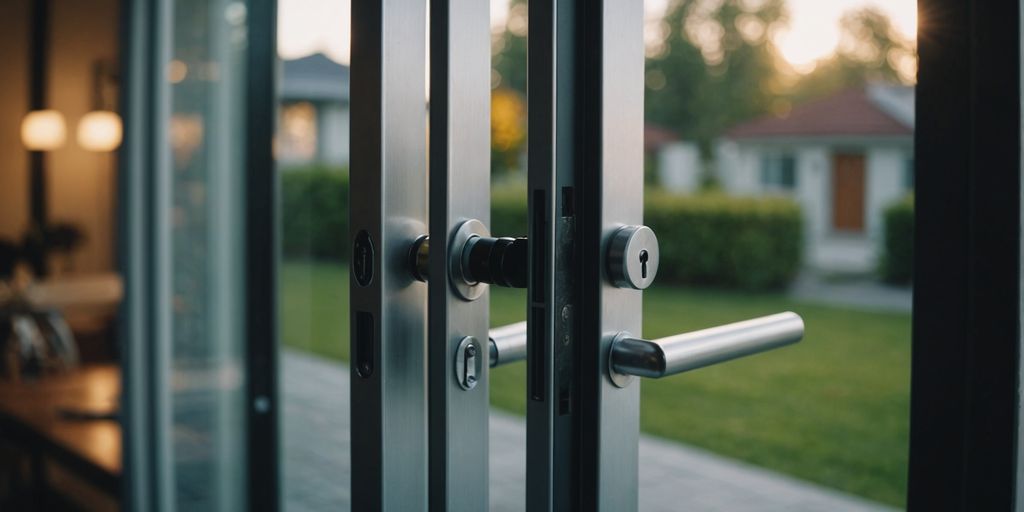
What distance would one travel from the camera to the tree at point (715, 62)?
16.4 m

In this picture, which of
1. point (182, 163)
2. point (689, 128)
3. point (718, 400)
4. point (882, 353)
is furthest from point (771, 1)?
point (182, 163)

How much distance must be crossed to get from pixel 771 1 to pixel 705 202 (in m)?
8.28

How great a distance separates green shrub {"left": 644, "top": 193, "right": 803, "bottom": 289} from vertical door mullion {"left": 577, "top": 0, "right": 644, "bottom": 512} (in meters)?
8.68

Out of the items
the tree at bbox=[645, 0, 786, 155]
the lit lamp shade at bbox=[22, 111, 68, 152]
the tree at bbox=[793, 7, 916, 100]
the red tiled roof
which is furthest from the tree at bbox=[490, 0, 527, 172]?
the lit lamp shade at bbox=[22, 111, 68, 152]

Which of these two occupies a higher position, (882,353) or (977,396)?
(977,396)

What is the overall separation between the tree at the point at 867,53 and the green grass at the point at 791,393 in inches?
261

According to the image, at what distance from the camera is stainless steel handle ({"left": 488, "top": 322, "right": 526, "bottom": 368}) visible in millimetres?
850

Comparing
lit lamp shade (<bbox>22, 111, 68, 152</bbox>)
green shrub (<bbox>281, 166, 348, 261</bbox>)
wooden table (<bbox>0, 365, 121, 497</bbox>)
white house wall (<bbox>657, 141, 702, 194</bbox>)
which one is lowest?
wooden table (<bbox>0, 365, 121, 497</bbox>)

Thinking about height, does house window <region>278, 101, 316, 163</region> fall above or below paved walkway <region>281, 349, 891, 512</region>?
above

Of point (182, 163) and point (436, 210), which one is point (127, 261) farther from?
point (436, 210)

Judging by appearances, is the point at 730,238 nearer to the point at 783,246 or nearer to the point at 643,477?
the point at 783,246

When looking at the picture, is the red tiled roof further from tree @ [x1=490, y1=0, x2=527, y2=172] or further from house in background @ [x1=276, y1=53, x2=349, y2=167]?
house in background @ [x1=276, y1=53, x2=349, y2=167]

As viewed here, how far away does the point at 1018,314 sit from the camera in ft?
2.13

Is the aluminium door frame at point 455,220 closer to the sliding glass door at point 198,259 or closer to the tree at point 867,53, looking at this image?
the sliding glass door at point 198,259
